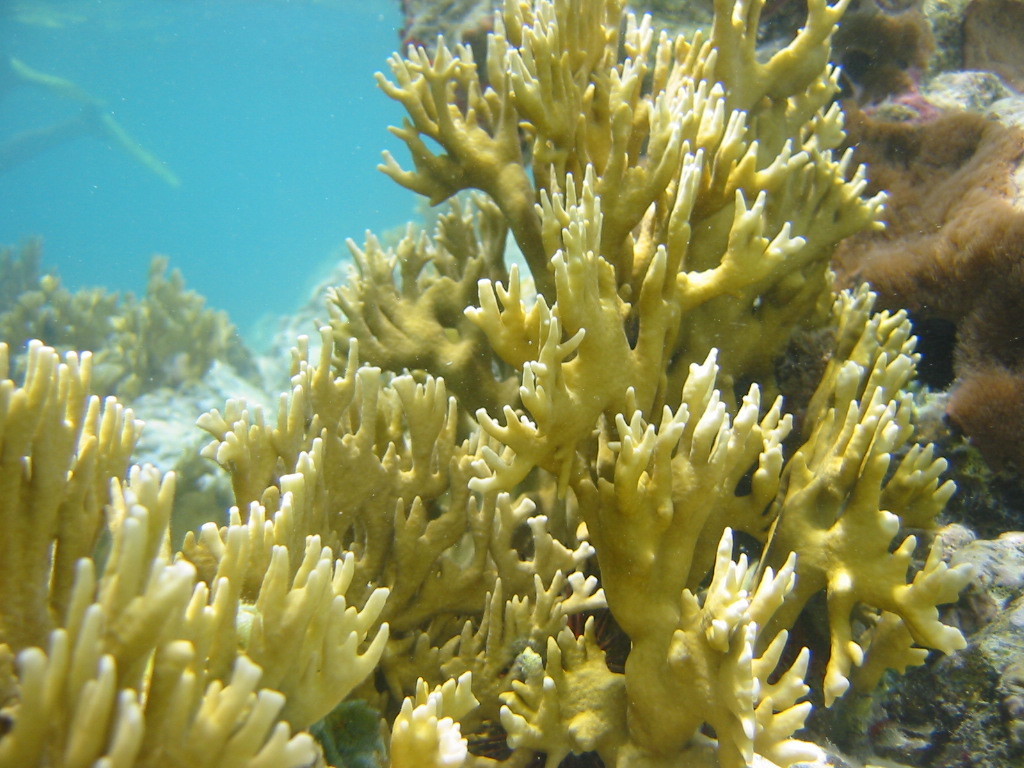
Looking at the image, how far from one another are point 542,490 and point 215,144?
165 metres

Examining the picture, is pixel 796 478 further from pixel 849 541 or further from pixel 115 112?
pixel 115 112

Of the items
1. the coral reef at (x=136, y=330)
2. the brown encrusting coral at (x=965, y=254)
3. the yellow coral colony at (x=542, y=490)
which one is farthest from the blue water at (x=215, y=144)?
the brown encrusting coral at (x=965, y=254)

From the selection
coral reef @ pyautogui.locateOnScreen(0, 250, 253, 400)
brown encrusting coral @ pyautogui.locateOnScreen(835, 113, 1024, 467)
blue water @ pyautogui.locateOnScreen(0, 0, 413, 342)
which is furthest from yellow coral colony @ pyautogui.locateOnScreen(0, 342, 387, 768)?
blue water @ pyautogui.locateOnScreen(0, 0, 413, 342)

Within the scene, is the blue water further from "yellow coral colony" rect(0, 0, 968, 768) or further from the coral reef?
"yellow coral colony" rect(0, 0, 968, 768)

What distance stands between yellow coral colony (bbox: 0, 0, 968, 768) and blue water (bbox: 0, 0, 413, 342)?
19.4 metres

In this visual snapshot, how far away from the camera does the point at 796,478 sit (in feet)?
8.01

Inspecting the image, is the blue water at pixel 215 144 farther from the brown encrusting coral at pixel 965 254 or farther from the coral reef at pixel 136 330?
the brown encrusting coral at pixel 965 254

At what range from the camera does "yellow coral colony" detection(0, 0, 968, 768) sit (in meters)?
1.41

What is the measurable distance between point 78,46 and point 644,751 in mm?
58162

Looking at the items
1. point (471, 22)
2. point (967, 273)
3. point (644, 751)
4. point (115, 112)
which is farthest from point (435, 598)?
point (115, 112)

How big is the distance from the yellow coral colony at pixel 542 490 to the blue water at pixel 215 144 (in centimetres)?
1943

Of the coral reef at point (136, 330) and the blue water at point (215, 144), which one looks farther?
the blue water at point (215, 144)

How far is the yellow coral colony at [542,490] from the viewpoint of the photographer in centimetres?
141

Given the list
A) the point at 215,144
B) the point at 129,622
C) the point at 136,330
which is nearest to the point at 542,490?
the point at 129,622
